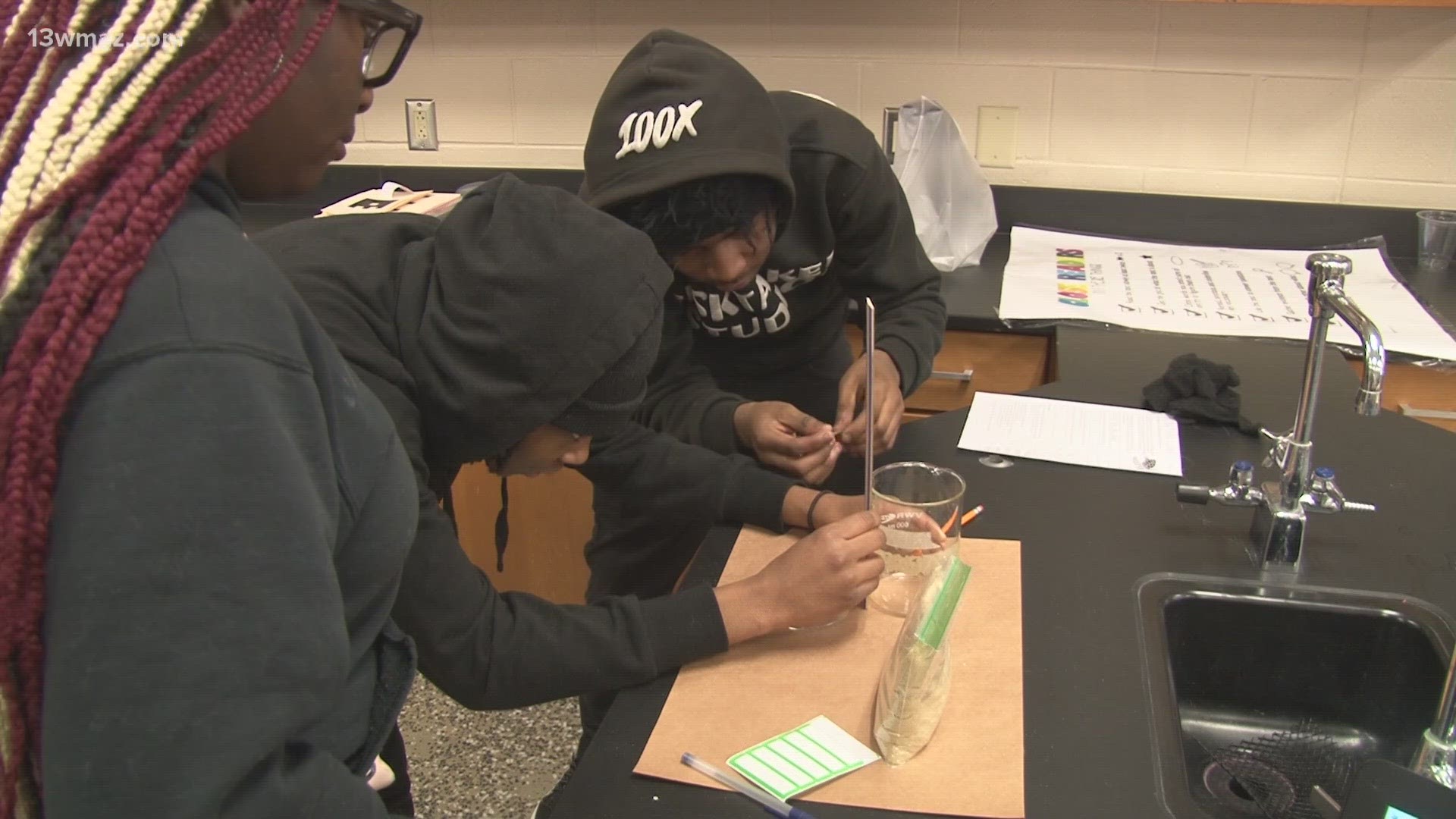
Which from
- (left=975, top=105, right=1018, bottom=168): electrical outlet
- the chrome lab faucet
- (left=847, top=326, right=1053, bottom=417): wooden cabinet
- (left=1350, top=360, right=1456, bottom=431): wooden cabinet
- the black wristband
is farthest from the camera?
(left=975, top=105, right=1018, bottom=168): electrical outlet

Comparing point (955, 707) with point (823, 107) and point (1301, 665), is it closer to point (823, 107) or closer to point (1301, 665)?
point (1301, 665)

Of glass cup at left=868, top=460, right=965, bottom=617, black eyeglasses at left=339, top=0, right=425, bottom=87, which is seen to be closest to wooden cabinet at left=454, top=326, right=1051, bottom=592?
glass cup at left=868, top=460, right=965, bottom=617

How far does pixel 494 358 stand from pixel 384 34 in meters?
0.30

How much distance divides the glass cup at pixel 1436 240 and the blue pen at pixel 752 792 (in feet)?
6.84

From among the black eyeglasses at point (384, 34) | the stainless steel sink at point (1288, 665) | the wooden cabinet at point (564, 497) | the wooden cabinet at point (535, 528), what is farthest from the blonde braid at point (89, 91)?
the wooden cabinet at point (535, 528)

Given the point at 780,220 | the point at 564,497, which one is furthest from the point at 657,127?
the point at 564,497

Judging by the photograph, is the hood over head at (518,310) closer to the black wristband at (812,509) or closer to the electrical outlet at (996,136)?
the black wristband at (812,509)

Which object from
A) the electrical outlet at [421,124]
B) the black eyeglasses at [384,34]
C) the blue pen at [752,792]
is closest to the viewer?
the black eyeglasses at [384,34]

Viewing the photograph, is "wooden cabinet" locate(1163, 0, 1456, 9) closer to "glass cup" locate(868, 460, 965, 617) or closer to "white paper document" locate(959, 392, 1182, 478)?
"white paper document" locate(959, 392, 1182, 478)

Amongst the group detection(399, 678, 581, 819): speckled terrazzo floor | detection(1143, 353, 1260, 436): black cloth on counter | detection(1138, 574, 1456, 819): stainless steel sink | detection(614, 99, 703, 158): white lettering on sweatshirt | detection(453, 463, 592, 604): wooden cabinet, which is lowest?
detection(399, 678, 581, 819): speckled terrazzo floor

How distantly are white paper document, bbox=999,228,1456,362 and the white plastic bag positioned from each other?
0.11 metres

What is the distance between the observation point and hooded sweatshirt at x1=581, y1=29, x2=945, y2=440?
1336mm

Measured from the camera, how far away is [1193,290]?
215 cm

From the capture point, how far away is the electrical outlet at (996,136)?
248cm
